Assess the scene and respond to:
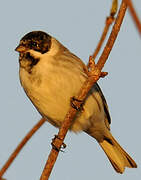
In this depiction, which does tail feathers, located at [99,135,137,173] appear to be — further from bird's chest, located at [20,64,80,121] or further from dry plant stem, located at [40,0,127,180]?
dry plant stem, located at [40,0,127,180]

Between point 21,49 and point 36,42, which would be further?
point 36,42

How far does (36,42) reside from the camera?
449cm

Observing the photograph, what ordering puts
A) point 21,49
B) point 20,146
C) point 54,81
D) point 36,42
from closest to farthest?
point 20,146 < point 54,81 < point 21,49 < point 36,42

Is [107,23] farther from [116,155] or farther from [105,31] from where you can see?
[116,155]

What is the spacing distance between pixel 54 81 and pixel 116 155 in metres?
1.96

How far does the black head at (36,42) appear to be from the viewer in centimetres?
431

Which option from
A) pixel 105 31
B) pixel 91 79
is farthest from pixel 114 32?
pixel 91 79

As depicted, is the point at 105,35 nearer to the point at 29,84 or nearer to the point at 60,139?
the point at 60,139

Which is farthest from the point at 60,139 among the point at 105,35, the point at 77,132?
the point at 77,132

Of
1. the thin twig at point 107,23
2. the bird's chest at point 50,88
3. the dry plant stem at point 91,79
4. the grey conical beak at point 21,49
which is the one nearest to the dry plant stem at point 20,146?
the dry plant stem at point 91,79

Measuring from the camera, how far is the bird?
406cm

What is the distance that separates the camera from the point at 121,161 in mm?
5203

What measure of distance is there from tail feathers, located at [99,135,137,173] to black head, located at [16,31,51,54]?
1886 mm

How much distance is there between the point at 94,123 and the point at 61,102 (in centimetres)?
91
